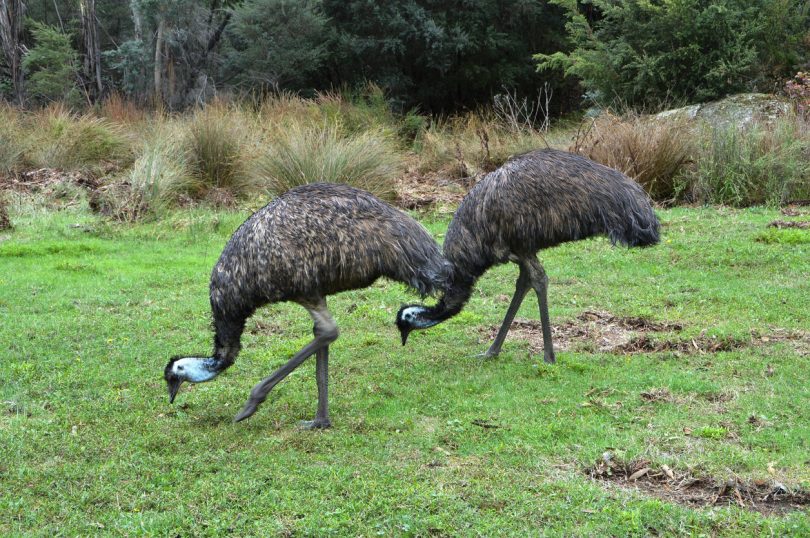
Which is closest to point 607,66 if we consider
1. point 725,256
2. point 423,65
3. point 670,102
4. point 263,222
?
point 670,102

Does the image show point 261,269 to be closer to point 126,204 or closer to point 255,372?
point 255,372

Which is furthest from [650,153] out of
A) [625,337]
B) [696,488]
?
[696,488]

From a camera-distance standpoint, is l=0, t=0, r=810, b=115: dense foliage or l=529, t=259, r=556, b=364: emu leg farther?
l=0, t=0, r=810, b=115: dense foliage

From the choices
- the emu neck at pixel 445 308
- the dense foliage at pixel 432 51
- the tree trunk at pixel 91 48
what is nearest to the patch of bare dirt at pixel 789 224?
the emu neck at pixel 445 308

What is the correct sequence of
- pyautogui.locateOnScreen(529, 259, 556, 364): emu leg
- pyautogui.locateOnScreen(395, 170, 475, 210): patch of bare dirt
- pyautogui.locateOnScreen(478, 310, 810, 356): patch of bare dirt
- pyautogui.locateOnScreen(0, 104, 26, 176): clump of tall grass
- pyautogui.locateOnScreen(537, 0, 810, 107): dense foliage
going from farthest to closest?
pyautogui.locateOnScreen(537, 0, 810, 107): dense foliage → pyautogui.locateOnScreen(0, 104, 26, 176): clump of tall grass → pyautogui.locateOnScreen(395, 170, 475, 210): patch of bare dirt → pyautogui.locateOnScreen(478, 310, 810, 356): patch of bare dirt → pyautogui.locateOnScreen(529, 259, 556, 364): emu leg

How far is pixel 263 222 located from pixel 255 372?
1.78 m

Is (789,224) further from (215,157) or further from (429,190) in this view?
(215,157)

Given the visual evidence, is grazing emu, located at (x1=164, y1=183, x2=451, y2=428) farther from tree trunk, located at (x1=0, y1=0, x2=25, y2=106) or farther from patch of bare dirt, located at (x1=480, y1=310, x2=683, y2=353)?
tree trunk, located at (x1=0, y1=0, x2=25, y2=106)

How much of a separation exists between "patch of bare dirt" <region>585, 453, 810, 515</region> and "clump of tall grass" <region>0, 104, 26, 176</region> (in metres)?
12.2

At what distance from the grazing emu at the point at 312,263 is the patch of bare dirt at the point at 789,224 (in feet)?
21.1

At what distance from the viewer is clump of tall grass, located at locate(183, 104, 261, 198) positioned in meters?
13.6

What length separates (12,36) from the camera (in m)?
25.1

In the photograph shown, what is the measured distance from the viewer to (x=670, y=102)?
648 inches

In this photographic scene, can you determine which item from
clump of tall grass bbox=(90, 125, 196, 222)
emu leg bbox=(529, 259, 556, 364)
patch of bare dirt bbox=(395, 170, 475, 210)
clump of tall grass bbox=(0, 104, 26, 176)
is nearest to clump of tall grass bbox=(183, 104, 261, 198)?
clump of tall grass bbox=(90, 125, 196, 222)
